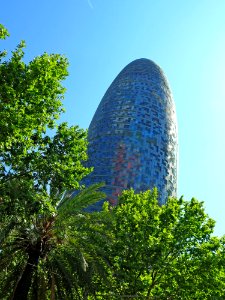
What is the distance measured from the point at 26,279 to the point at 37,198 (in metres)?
3.28

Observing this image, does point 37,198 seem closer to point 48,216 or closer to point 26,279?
point 48,216

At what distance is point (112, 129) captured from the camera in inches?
3428

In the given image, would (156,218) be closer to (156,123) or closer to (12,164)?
(12,164)

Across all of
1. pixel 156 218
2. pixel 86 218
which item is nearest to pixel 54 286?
pixel 86 218

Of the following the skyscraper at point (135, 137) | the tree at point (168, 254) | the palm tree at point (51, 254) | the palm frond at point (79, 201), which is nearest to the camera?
the palm tree at point (51, 254)

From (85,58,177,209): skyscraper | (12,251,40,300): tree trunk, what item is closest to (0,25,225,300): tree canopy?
(12,251,40,300): tree trunk

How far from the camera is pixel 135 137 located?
279 feet

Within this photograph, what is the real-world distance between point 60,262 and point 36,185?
11.5ft

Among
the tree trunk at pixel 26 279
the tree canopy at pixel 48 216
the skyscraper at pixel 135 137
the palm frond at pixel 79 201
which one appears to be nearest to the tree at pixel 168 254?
the tree canopy at pixel 48 216

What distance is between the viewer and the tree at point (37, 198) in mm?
16109

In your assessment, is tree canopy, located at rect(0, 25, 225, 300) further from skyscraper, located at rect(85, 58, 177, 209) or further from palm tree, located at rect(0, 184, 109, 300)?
skyscraper, located at rect(85, 58, 177, 209)

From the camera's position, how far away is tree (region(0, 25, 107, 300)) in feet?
52.9

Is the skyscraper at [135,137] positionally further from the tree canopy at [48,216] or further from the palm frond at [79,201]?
the palm frond at [79,201]

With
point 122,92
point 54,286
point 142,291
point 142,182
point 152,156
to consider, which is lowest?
point 54,286
